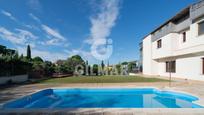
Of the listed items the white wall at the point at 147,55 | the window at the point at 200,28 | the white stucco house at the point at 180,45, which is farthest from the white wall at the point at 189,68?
the white wall at the point at 147,55

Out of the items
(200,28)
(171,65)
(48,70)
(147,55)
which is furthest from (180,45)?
(48,70)

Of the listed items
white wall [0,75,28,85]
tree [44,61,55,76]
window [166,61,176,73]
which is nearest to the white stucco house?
window [166,61,176,73]

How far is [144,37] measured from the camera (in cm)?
3316

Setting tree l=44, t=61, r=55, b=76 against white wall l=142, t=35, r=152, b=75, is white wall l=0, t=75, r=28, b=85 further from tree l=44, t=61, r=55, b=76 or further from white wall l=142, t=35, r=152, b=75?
white wall l=142, t=35, r=152, b=75

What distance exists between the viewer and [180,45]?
2120 centimetres

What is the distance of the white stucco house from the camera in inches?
667

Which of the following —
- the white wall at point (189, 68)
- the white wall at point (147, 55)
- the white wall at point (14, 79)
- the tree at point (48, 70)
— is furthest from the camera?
the white wall at point (147, 55)

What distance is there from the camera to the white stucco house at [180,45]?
667 inches

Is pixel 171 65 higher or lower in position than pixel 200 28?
lower

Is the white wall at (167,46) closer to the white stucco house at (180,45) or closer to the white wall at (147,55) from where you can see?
the white stucco house at (180,45)

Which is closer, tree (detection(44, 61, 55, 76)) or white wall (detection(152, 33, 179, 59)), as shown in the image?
white wall (detection(152, 33, 179, 59))

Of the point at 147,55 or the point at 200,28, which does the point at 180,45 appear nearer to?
the point at 200,28

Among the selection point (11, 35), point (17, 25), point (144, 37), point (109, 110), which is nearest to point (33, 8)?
point (17, 25)

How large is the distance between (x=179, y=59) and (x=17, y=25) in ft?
67.0
